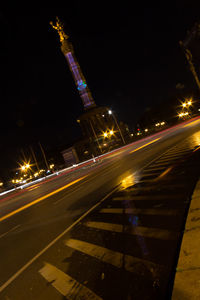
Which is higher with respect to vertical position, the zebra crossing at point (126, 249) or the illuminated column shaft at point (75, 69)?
the illuminated column shaft at point (75, 69)

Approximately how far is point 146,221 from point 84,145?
50.8 meters

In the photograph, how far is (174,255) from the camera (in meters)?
3.38

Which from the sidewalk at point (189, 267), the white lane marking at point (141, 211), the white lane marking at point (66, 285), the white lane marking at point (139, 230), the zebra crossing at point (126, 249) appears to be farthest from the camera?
the white lane marking at point (141, 211)

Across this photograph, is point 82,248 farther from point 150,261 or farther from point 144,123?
point 144,123

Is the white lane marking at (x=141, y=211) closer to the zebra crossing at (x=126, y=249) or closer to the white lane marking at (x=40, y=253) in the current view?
the zebra crossing at (x=126, y=249)

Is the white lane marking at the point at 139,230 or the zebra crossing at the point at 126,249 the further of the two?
the white lane marking at the point at 139,230

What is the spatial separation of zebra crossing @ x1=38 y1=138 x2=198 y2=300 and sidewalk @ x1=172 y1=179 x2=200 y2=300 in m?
0.30

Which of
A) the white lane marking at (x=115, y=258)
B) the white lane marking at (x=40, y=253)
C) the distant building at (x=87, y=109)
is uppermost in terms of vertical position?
the distant building at (x=87, y=109)

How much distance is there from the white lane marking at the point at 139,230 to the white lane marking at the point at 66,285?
185 cm

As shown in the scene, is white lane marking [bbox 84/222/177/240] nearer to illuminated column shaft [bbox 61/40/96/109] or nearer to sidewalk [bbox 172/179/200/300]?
sidewalk [bbox 172/179/200/300]

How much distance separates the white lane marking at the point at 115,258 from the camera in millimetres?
3342

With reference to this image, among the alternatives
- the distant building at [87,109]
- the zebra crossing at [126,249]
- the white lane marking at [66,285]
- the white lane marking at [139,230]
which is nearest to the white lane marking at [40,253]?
the zebra crossing at [126,249]

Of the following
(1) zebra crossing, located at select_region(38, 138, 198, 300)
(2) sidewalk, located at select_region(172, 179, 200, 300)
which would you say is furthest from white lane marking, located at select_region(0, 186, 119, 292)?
(2) sidewalk, located at select_region(172, 179, 200, 300)

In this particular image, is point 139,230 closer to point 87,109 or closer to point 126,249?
point 126,249
